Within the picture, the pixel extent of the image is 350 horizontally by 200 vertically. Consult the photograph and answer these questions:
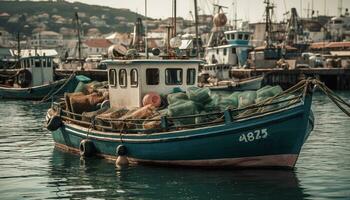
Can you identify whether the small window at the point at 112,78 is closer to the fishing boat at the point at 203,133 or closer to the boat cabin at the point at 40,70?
the fishing boat at the point at 203,133

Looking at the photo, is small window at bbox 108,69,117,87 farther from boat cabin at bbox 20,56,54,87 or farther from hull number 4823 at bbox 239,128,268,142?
boat cabin at bbox 20,56,54,87

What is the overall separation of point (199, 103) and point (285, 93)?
2855 mm

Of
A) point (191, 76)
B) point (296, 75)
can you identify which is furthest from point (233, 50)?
point (191, 76)

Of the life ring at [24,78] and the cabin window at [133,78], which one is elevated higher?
the cabin window at [133,78]

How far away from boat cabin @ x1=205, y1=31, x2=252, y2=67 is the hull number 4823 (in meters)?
Answer: 52.6

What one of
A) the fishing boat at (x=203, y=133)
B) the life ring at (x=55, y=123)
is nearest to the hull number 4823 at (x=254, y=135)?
the fishing boat at (x=203, y=133)

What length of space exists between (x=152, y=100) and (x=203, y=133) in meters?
3.69

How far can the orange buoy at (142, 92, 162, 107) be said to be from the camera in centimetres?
1888

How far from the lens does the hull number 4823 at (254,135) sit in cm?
1522

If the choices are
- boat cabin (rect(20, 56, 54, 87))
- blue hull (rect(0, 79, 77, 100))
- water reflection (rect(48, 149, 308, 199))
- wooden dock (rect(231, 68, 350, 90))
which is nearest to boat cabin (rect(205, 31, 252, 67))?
wooden dock (rect(231, 68, 350, 90))

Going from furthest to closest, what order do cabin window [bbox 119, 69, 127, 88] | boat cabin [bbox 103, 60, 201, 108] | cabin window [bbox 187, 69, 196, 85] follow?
1. cabin window [bbox 187, 69, 196, 85]
2. cabin window [bbox 119, 69, 127, 88]
3. boat cabin [bbox 103, 60, 201, 108]

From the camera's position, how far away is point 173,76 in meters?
19.9

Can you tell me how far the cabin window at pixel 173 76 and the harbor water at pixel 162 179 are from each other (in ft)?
11.5

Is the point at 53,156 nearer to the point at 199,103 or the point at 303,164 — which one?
the point at 199,103
